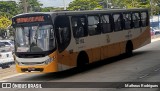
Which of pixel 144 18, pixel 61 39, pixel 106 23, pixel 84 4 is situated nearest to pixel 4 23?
pixel 84 4

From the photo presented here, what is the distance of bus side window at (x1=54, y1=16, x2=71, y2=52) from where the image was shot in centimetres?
1608

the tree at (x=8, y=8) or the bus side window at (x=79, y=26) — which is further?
the tree at (x=8, y=8)

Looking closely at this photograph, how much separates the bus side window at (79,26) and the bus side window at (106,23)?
2.31 metres

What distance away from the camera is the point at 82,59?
1812cm

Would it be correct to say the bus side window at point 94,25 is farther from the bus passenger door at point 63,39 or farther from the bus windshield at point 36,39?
the bus windshield at point 36,39

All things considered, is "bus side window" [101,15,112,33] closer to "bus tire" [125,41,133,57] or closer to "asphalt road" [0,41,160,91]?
"asphalt road" [0,41,160,91]

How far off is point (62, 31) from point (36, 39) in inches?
52.4

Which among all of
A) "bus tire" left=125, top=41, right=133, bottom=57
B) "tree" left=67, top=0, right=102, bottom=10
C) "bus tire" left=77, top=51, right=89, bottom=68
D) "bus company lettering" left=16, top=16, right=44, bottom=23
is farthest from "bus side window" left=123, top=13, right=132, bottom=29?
"tree" left=67, top=0, right=102, bottom=10

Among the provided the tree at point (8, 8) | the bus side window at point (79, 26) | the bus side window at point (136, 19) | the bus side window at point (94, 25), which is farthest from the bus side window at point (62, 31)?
the tree at point (8, 8)

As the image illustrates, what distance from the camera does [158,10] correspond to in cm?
9838

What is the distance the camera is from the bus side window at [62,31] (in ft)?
52.7

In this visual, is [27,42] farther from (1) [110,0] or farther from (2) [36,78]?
(1) [110,0]

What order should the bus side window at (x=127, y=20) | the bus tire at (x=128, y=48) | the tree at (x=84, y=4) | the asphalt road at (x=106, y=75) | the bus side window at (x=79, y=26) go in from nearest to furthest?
the asphalt road at (x=106, y=75)
the bus side window at (x=79, y=26)
the bus side window at (x=127, y=20)
the bus tire at (x=128, y=48)
the tree at (x=84, y=4)

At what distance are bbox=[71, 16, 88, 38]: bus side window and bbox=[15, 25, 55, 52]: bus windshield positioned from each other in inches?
75.6
